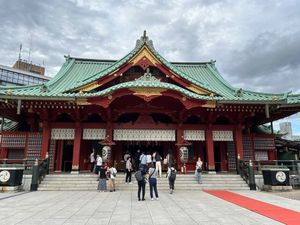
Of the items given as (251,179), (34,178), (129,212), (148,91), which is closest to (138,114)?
(148,91)

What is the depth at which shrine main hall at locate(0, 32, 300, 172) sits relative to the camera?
1516cm

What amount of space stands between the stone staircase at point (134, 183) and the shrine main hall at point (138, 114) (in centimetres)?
128

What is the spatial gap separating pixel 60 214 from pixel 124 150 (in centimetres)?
1182

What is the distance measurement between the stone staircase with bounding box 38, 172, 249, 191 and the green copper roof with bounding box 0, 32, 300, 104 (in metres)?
5.13

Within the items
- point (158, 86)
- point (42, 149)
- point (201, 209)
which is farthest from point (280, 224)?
point (42, 149)

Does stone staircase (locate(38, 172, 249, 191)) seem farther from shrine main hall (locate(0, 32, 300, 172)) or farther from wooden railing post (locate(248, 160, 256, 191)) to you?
shrine main hall (locate(0, 32, 300, 172))

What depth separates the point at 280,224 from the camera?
6375mm

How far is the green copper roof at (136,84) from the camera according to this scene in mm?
15016

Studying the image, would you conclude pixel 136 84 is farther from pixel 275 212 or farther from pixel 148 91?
pixel 275 212

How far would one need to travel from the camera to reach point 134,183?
46.8 feet

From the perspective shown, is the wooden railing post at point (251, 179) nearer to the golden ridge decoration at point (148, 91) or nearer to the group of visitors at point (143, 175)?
the group of visitors at point (143, 175)

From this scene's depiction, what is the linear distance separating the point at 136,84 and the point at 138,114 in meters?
3.80

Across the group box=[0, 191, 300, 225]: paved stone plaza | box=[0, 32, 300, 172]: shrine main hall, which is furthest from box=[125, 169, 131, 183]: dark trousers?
box=[0, 191, 300, 225]: paved stone plaza

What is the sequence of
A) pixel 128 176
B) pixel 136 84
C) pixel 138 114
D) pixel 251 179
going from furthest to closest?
pixel 138 114, pixel 136 84, pixel 128 176, pixel 251 179
